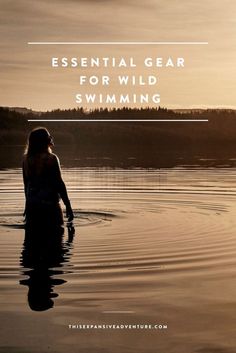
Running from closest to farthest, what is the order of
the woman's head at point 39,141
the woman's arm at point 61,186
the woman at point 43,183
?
1. the woman's head at point 39,141
2. the woman at point 43,183
3. the woman's arm at point 61,186

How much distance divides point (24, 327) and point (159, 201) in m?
13.5

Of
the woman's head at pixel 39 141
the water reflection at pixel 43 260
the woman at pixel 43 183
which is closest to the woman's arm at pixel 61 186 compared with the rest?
the woman at pixel 43 183

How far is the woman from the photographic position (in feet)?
44.9

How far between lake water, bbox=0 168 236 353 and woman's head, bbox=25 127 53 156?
1.53m

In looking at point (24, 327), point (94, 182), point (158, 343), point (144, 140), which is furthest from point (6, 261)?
point (144, 140)

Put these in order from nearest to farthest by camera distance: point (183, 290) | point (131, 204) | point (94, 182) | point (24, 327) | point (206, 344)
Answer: point (206, 344) < point (24, 327) < point (183, 290) < point (131, 204) < point (94, 182)

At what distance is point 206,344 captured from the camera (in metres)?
7.34

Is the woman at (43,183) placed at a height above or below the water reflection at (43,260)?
above

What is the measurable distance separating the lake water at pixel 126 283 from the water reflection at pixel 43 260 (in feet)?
0.05

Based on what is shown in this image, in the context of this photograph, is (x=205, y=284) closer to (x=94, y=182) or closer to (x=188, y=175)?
(x=94, y=182)

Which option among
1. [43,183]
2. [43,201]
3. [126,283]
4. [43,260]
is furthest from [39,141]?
[126,283]

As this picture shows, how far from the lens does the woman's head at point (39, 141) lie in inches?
529

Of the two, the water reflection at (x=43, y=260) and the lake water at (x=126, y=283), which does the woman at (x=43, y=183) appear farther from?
the lake water at (x=126, y=283)

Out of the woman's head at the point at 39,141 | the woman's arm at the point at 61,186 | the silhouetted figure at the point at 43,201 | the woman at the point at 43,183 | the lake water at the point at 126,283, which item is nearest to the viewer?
the lake water at the point at 126,283
